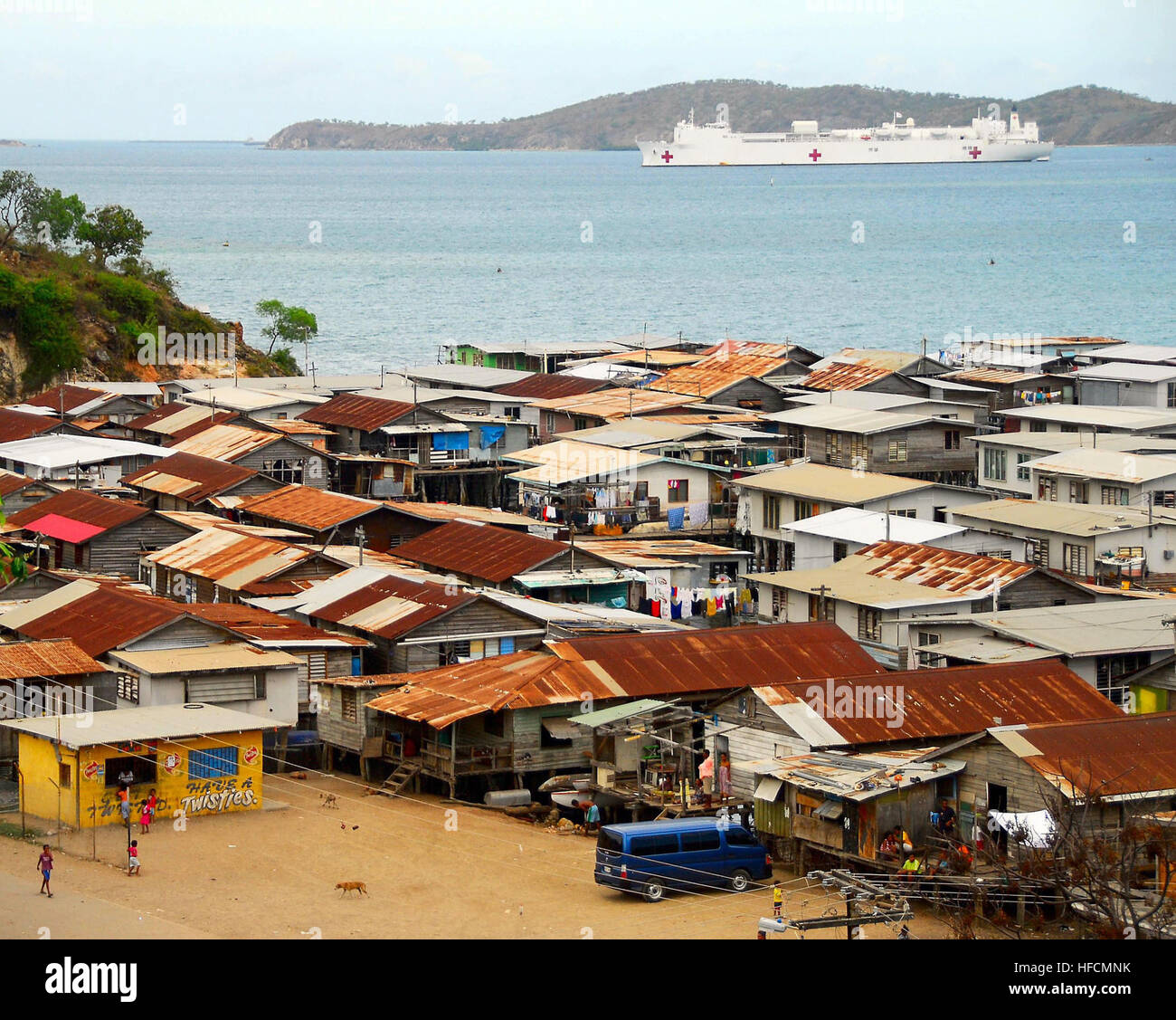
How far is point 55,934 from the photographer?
17.6 m

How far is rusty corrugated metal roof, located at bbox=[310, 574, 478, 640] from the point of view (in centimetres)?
2797

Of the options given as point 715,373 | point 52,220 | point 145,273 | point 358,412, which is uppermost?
point 52,220

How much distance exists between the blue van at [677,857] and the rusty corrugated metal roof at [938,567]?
10.3 meters

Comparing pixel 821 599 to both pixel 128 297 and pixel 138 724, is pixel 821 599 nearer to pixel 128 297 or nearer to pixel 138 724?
pixel 138 724

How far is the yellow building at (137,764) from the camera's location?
2238 cm

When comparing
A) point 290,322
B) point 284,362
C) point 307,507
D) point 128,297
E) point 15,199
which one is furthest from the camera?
point 290,322

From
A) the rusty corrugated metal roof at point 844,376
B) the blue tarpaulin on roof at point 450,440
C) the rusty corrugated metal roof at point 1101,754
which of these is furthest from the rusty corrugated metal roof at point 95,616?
the rusty corrugated metal roof at point 844,376

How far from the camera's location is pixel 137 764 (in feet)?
74.7

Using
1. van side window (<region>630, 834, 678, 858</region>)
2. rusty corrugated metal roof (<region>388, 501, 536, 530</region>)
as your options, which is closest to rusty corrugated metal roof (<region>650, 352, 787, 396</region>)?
rusty corrugated metal roof (<region>388, 501, 536, 530</region>)

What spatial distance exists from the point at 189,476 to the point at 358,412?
7.71 meters

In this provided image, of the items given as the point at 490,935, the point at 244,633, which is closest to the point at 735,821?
the point at 490,935

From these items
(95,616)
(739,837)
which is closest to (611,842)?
(739,837)

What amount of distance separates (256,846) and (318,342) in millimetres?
78309
